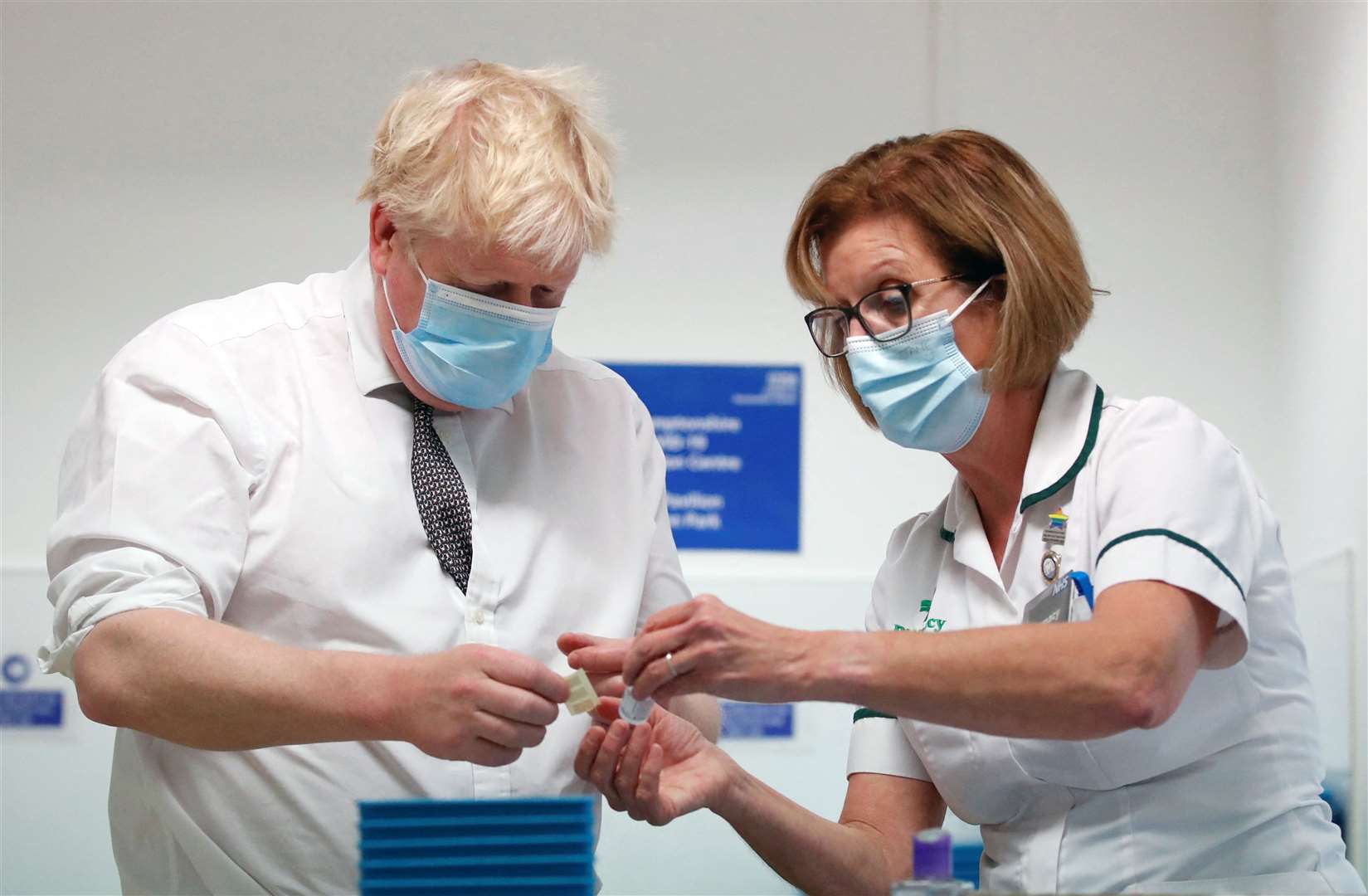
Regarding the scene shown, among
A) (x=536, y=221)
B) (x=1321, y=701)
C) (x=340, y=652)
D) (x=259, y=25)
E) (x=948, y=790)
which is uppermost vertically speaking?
(x=259, y=25)

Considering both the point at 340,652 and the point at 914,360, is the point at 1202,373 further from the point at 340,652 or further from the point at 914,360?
the point at 340,652

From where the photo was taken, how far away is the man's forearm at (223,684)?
1271 millimetres

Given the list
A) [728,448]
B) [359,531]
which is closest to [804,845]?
[359,531]

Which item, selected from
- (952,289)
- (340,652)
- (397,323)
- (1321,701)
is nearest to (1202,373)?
(1321,701)

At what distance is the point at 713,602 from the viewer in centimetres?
130

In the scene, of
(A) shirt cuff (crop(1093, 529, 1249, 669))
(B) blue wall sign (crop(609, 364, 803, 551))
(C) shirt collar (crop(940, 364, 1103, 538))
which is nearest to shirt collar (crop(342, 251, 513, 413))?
(C) shirt collar (crop(940, 364, 1103, 538))

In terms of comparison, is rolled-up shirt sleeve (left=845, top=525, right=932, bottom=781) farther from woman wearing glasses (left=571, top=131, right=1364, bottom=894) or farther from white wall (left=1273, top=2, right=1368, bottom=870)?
white wall (left=1273, top=2, right=1368, bottom=870)

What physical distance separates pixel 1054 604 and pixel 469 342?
0.74 meters

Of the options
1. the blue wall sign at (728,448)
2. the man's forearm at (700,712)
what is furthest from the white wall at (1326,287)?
the man's forearm at (700,712)

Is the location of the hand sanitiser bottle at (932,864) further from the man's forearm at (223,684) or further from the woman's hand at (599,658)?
the man's forearm at (223,684)

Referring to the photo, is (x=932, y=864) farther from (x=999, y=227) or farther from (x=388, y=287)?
(x=388, y=287)

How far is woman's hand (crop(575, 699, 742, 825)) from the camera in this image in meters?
1.53

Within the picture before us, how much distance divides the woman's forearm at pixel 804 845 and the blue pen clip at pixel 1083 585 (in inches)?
17.4

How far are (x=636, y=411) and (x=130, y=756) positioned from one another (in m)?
0.78
